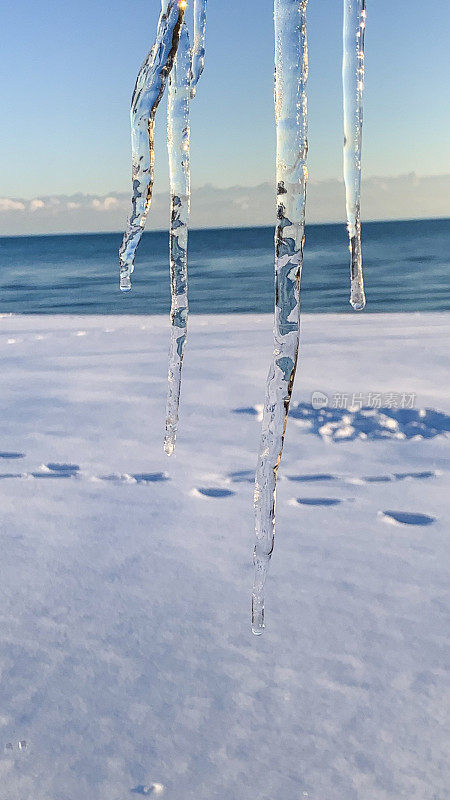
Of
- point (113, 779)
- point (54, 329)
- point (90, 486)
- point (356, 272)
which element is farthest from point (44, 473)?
point (54, 329)

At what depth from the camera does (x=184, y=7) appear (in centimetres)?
97

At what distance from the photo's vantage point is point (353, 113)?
111 cm

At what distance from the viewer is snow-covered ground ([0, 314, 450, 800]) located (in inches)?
52.3

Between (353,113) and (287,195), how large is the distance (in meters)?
0.29

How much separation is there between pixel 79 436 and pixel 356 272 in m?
2.57

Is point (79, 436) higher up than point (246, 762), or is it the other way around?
point (246, 762)

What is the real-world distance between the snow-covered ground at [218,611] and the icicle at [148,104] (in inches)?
40.0

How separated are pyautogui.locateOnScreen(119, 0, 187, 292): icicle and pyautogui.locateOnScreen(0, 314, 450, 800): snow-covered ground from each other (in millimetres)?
1017

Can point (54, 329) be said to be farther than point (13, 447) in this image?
Yes

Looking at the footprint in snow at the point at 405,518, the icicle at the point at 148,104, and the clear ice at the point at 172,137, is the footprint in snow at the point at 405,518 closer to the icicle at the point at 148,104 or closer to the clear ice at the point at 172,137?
the clear ice at the point at 172,137

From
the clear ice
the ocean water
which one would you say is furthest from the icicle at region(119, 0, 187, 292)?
the ocean water

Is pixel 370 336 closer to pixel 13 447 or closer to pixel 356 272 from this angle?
pixel 13 447

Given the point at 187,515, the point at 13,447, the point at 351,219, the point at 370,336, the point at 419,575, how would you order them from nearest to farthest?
the point at 351,219 < the point at 419,575 < the point at 187,515 < the point at 13,447 < the point at 370,336

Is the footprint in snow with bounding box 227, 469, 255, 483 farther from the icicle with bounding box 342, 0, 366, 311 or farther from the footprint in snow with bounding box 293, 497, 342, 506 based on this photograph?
the icicle with bounding box 342, 0, 366, 311
